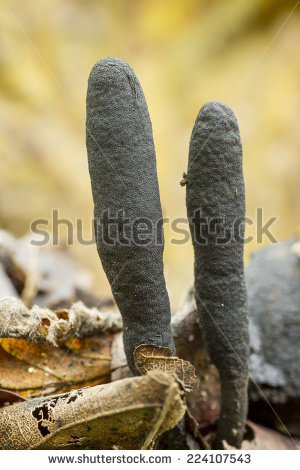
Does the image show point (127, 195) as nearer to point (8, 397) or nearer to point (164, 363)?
point (164, 363)

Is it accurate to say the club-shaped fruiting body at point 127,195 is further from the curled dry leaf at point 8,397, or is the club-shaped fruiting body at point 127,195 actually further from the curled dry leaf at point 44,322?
the curled dry leaf at point 8,397

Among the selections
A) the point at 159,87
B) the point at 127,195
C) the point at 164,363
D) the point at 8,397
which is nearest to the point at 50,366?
the point at 8,397

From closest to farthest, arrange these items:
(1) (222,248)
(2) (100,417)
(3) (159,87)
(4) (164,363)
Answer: (2) (100,417) < (4) (164,363) < (1) (222,248) < (3) (159,87)

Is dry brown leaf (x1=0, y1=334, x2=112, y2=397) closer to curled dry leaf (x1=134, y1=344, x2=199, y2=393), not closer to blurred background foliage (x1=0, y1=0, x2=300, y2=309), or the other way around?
curled dry leaf (x1=134, y1=344, x2=199, y2=393)

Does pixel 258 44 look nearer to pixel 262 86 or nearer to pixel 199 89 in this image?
pixel 262 86

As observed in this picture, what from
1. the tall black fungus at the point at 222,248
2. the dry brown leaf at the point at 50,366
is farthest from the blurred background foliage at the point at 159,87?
the tall black fungus at the point at 222,248

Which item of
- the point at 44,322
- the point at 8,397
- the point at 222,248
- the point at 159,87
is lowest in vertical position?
the point at 8,397

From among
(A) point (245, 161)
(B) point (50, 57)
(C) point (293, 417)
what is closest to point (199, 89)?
(A) point (245, 161)
